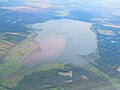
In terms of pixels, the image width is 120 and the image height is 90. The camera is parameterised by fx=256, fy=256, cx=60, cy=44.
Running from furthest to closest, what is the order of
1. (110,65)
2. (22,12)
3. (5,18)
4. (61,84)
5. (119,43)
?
(22,12), (5,18), (119,43), (110,65), (61,84)

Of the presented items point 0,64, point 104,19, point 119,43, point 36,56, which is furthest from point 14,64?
point 104,19

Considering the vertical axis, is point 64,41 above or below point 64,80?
above

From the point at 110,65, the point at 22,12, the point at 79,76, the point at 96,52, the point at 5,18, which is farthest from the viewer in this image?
the point at 22,12

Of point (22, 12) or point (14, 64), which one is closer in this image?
point (14, 64)

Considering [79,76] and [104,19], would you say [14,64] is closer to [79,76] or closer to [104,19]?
[79,76]

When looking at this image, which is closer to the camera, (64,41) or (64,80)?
(64,80)
